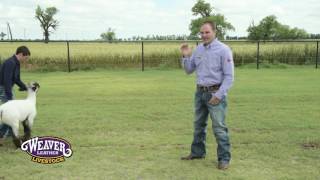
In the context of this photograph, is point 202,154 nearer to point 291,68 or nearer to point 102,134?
point 102,134

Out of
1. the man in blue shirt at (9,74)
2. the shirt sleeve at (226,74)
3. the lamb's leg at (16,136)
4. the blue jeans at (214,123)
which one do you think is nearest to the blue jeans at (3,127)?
the man in blue shirt at (9,74)

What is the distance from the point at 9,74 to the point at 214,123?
11.2 feet

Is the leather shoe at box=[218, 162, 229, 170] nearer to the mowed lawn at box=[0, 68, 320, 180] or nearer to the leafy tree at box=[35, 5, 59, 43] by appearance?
the mowed lawn at box=[0, 68, 320, 180]

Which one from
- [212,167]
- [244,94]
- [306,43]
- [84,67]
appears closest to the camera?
[212,167]

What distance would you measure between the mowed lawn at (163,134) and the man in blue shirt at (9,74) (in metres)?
0.69

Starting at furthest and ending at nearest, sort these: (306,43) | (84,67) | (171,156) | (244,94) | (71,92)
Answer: (306,43)
(84,67)
(71,92)
(244,94)
(171,156)

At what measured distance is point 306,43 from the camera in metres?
28.3

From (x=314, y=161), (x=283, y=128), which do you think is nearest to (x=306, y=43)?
(x=283, y=128)

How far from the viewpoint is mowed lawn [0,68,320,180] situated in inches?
256

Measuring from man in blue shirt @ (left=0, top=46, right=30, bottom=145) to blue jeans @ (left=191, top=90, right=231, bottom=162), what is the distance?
300 centimetres

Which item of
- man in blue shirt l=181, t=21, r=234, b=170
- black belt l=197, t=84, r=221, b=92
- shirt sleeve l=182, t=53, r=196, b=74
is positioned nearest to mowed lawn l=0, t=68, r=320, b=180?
man in blue shirt l=181, t=21, r=234, b=170

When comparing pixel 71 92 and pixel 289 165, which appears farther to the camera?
pixel 71 92

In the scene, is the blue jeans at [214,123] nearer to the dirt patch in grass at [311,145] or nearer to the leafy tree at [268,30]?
the dirt patch in grass at [311,145]

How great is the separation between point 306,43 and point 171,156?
23.0 metres
